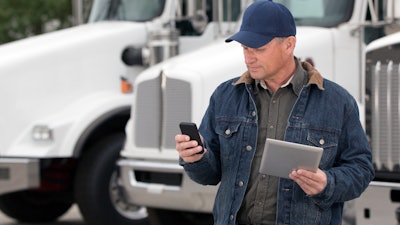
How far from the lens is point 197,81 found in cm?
755

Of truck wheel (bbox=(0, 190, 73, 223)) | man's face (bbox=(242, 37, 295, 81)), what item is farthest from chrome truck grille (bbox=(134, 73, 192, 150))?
man's face (bbox=(242, 37, 295, 81))

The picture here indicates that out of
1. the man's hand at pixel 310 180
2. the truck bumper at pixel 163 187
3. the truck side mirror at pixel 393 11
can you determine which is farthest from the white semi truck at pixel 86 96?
the man's hand at pixel 310 180

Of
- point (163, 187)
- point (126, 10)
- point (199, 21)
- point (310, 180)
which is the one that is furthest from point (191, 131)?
point (126, 10)

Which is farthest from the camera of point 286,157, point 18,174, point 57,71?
point 57,71

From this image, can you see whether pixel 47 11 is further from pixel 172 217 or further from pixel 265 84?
pixel 265 84

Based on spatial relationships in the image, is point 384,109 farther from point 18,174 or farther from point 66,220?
point 66,220

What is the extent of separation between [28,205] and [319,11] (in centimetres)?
354

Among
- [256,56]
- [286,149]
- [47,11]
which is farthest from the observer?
[47,11]

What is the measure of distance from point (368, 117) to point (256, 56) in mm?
2733

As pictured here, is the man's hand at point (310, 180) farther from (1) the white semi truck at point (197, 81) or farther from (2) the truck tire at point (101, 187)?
(2) the truck tire at point (101, 187)

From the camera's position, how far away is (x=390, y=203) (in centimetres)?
629

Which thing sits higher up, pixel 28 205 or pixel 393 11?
pixel 393 11

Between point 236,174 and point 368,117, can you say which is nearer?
point 236,174

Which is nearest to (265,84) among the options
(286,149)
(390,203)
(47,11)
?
(286,149)
